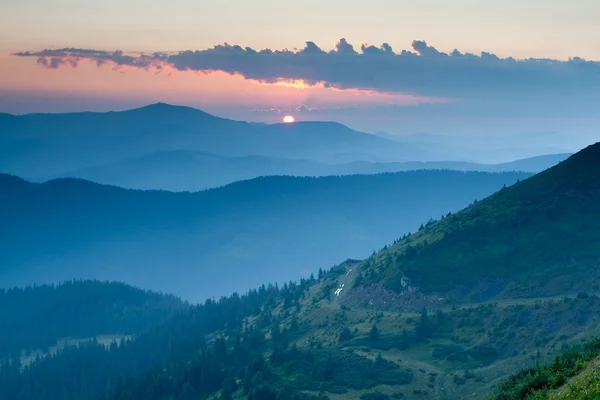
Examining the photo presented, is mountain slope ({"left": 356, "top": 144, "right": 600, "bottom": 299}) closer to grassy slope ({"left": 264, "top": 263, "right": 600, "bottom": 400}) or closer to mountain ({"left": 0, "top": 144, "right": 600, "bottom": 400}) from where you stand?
mountain ({"left": 0, "top": 144, "right": 600, "bottom": 400})

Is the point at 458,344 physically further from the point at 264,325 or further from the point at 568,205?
the point at 264,325

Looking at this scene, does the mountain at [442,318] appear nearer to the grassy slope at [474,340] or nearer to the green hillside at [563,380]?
the grassy slope at [474,340]

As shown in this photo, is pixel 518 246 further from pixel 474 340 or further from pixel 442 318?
pixel 474 340

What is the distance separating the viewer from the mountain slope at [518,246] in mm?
150875

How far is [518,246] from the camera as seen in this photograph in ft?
538

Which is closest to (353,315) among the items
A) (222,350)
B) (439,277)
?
(439,277)

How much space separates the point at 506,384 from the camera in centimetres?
6431

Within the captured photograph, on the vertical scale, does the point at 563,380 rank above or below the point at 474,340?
above

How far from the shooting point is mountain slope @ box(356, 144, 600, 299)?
495ft

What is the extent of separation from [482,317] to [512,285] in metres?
15.8

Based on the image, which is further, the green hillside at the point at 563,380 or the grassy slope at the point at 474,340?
the grassy slope at the point at 474,340

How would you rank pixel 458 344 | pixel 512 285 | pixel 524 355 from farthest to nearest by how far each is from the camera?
pixel 512 285 < pixel 458 344 < pixel 524 355

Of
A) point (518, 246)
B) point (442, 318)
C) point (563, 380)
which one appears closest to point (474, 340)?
point (442, 318)

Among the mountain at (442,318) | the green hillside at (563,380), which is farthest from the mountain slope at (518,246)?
the green hillside at (563,380)
